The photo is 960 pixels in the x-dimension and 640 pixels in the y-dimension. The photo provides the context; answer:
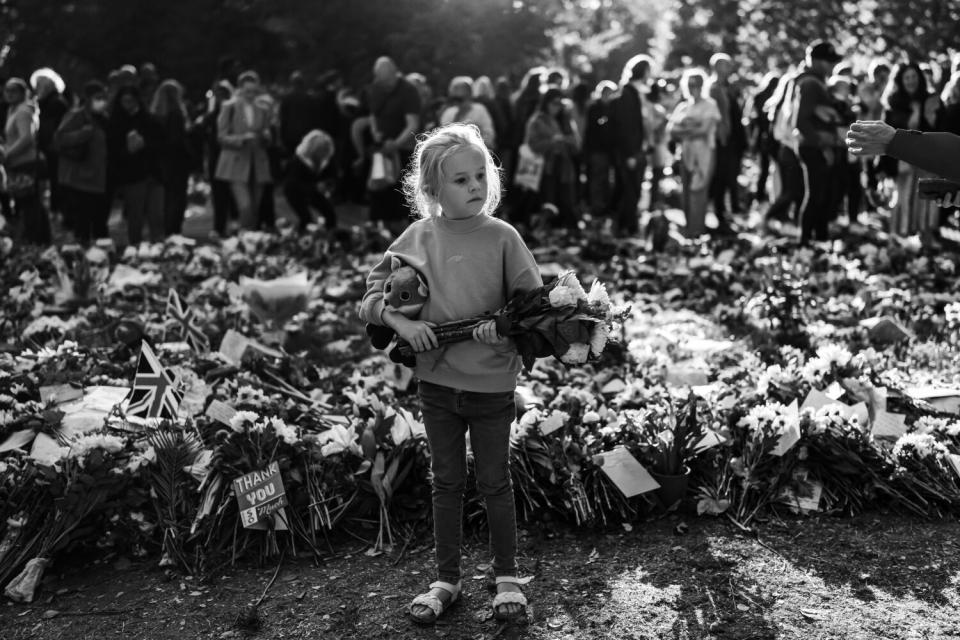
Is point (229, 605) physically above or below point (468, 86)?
below

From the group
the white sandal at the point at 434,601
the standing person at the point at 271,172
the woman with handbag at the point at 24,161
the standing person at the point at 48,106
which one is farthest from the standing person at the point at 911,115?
the woman with handbag at the point at 24,161

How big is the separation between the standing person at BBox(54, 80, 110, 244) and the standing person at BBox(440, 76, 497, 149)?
11.3ft

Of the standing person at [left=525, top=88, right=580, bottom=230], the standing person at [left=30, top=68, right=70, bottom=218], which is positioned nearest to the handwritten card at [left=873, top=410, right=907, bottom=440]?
the standing person at [left=525, top=88, right=580, bottom=230]

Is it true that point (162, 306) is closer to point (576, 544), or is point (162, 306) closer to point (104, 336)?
point (104, 336)

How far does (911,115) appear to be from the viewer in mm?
10352

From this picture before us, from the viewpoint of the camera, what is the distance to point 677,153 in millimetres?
13164

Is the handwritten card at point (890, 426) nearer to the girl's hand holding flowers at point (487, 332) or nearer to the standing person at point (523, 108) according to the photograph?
the girl's hand holding flowers at point (487, 332)

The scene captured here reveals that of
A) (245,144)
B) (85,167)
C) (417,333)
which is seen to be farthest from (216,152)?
(417,333)

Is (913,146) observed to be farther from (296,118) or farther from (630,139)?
(296,118)

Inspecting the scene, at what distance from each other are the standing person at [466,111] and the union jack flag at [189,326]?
519 cm

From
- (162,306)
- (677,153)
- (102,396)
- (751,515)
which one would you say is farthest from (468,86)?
(751,515)

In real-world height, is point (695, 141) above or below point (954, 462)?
above

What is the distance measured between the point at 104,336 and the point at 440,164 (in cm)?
399

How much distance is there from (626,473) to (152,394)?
2.12 meters
